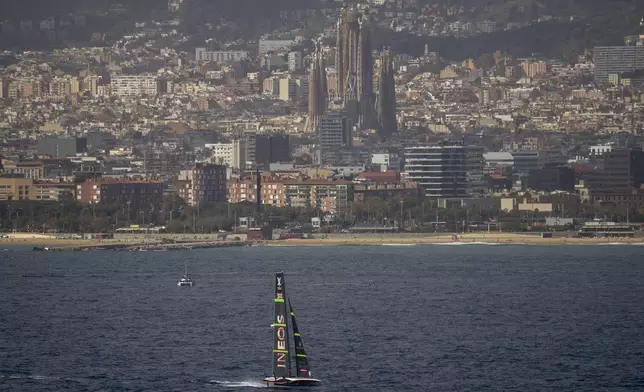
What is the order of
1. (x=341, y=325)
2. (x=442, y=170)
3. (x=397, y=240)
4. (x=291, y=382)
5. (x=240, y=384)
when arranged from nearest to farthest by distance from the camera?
1. (x=291, y=382)
2. (x=240, y=384)
3. (x=341, y=325)
4. (x=397, y=240)
5. (x=442, y=170)

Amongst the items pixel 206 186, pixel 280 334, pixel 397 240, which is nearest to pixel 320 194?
pixel 206 186

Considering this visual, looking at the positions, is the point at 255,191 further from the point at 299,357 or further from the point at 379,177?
the point at 299,357

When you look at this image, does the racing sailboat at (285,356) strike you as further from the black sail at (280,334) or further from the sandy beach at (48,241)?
the sandy beach at (48,241)

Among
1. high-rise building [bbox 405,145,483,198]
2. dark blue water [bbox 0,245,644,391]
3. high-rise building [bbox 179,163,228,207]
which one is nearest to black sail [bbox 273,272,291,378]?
dark blue water [bbox 0,245,644,391]

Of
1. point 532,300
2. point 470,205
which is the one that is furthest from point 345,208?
point 532,300

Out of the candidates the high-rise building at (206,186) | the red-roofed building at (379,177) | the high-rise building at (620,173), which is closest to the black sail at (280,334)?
the high-rise building at (620,173)

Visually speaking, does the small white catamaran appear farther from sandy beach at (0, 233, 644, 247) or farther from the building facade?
the building facade
